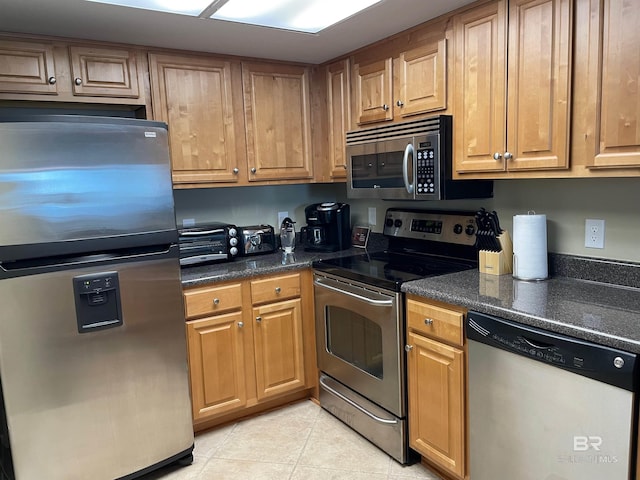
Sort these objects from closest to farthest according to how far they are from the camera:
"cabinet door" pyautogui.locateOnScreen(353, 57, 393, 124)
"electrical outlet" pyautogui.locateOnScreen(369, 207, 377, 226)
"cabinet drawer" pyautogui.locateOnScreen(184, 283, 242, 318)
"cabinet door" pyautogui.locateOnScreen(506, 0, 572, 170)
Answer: "cabinet door" pyautogui.locateOnScreen(506, 0, 572, 170), "cabinet drawer" pyautogui.locateOnScreen(184, 283, 242, 318), "cabinet door" pyautogui.locateOnScreen(353, 57, 393, 124), "electrical outlet" pyautogui.locateOnScreen(369, 207, 377, 226)

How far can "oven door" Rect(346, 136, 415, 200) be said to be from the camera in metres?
2.36

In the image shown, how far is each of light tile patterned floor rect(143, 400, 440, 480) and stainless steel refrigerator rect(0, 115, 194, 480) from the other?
26 centimetres

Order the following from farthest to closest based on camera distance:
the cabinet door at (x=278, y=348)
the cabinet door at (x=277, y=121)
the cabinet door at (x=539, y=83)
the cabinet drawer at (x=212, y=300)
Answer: the cabinet door at (x=277, y=121), the cabinet door at (x=278, y=348), the cabinet drawer at (x=212, y=300), the cabinet door at (x=539, y=83)

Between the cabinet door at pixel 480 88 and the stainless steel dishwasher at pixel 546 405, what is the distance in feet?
2.49

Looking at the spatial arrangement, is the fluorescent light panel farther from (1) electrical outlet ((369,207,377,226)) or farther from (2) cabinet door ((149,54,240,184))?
(1) electrical outlet ((369,207,377,226))

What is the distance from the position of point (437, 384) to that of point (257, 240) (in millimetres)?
1433

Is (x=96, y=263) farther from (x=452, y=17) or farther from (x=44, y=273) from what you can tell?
(x=452, y=17)

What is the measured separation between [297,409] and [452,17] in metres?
2.30

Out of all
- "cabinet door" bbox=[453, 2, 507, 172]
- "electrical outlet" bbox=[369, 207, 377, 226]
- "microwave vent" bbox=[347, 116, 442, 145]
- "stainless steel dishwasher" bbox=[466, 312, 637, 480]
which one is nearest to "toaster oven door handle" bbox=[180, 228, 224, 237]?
"microwave vent" bbox=[347, 116, 442, 145]

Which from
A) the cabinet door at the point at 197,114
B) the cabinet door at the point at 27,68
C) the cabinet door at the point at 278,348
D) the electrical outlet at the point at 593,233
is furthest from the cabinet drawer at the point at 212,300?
the electrical outlet at the point at 593,233

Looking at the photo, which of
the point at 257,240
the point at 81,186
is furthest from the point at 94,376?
the point at 257,240

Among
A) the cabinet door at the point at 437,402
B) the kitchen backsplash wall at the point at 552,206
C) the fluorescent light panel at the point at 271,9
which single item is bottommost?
the cabinet door at the point at 437,402

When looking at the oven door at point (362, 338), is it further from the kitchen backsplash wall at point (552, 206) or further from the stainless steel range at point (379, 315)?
the kitchen backsplash wall at point (552, 206)

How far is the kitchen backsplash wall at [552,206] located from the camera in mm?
1903
